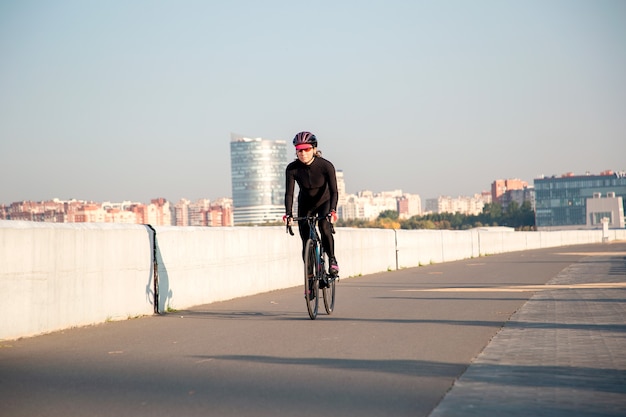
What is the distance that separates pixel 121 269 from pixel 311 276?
2.33m

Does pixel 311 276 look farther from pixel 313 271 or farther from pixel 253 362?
pixel 253 362

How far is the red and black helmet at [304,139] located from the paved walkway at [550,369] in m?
3.05

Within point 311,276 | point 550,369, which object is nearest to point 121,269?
point 311,276

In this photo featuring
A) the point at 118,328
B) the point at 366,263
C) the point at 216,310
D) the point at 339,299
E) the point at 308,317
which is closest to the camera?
the point at 118,328

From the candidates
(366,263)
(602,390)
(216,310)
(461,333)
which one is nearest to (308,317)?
(216,310)

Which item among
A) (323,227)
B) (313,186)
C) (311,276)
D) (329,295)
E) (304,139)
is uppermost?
(304,139)

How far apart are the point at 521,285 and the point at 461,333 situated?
30.9 ft

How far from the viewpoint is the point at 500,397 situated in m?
5.84

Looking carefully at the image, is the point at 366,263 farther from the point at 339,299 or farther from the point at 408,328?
the point at 408,328

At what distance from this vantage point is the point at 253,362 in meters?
7.55

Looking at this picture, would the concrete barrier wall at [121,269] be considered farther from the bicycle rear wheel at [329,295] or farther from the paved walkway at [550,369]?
the paved walkway at [550,369]

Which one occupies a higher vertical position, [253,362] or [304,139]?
[304,139]

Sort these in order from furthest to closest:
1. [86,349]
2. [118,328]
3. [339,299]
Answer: [339,299]
[118,328]
[86,349]

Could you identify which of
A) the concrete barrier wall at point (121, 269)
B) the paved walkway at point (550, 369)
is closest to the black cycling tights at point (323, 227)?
the concrete barrier wall at point (121, 269)
